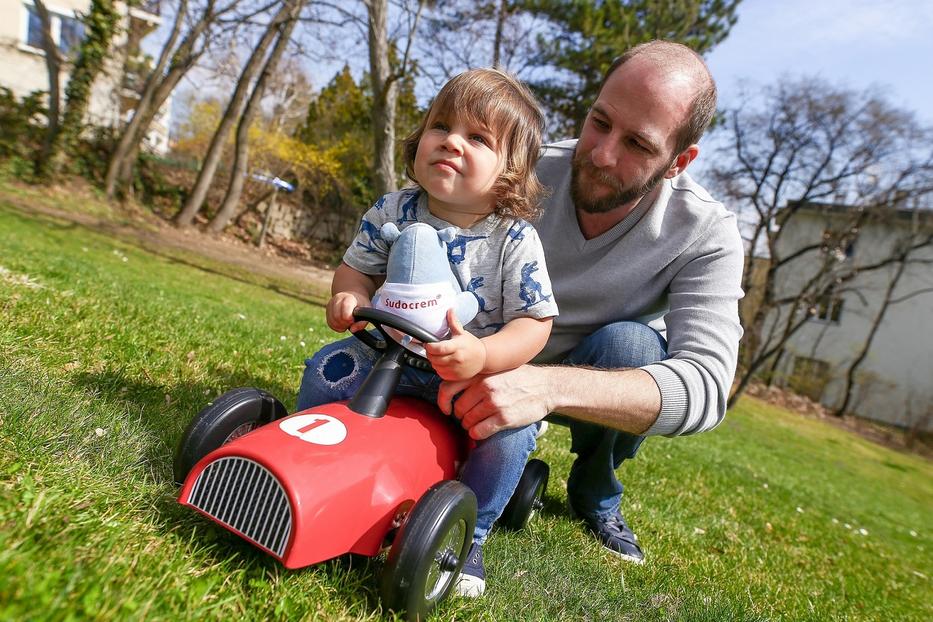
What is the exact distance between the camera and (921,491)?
14547 millimetres

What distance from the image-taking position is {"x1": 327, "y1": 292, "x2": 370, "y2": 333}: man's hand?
205 centimetres

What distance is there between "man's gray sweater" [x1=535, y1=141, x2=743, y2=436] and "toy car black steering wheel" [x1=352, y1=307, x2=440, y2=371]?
3.38ft

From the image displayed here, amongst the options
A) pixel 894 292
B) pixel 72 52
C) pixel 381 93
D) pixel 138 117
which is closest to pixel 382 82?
pixel 381 93

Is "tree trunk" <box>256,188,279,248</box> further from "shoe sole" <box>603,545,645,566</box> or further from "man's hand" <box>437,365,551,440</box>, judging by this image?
"man's hand" <box>437,365,551,440</box>

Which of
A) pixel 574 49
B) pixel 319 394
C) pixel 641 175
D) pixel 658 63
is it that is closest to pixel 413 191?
pixel 319 394

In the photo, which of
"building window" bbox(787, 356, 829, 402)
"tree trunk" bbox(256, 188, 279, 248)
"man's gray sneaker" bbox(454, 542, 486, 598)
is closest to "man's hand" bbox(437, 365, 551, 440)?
"man's gray sneaker" bbox(454, 542, 486, 598)

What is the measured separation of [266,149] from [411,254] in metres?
24.8

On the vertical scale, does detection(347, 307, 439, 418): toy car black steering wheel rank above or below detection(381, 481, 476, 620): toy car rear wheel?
above

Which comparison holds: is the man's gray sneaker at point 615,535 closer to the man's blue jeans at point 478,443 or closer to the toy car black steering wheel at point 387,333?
the man's blue jeans at point 478,443

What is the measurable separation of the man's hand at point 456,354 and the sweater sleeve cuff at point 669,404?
0.69 m

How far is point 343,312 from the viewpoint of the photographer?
2.05 metres

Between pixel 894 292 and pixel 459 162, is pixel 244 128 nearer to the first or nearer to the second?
pixel 459 162

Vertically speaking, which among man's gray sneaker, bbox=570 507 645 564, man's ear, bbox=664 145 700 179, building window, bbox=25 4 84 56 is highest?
building window, bbox=25 4 84 56

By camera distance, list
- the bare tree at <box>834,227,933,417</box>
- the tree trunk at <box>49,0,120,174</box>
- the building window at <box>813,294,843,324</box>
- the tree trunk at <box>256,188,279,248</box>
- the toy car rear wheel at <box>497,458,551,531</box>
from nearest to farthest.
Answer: the toy car rear wheel at <box>497,458,551,531</box> → the tree trunk at <box>49,0,120,174</box> → the tree trunk at <box>256,188,279,248</box> → the bare tree at <box>834,227,933,417</box> → the building window at <box>813,294,843,324</box>
